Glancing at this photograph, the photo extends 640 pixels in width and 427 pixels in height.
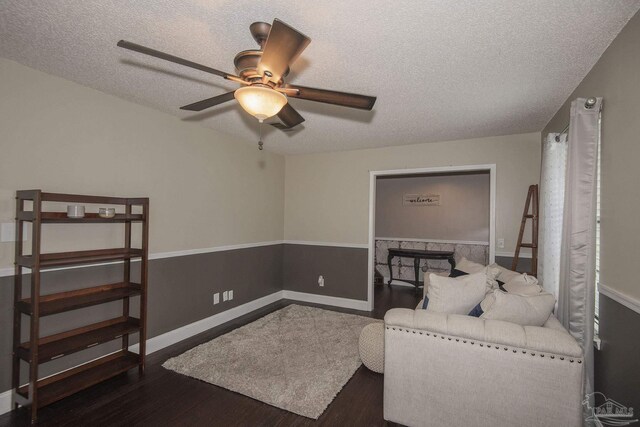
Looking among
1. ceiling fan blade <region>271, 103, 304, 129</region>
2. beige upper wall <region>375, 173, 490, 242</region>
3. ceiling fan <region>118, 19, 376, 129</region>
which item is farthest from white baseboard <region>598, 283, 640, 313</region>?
beige upper wall <region>375, 173, 490, 242</region>

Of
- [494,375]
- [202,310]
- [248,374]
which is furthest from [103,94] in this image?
[494,375]

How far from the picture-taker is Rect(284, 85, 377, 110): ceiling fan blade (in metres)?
1.73

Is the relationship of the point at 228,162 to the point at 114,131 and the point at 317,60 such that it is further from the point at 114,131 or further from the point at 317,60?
the point at 317,60

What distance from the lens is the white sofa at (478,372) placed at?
1.59 metres

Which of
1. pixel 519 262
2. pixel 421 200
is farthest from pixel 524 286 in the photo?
pixel 421 200

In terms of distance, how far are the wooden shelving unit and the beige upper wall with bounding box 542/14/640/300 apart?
347cm

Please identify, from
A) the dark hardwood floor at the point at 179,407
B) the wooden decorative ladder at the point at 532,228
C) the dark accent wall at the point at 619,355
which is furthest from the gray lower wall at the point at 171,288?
the dark accent wall at the point at 619,355

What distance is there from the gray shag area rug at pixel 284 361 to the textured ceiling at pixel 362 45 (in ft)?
8.19

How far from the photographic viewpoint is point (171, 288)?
11.0 ft

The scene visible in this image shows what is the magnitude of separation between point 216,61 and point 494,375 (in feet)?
8.80

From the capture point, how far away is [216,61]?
2.13 meters

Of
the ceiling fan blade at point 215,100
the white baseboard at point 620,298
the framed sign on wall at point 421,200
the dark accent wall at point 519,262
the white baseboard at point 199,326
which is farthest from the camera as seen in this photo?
the framed sign on wall at point 421,200

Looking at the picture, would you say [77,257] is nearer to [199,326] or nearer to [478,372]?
[199,326]

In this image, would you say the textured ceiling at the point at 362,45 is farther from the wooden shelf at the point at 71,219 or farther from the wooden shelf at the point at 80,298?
the wooden shelf at the point at 80,298
